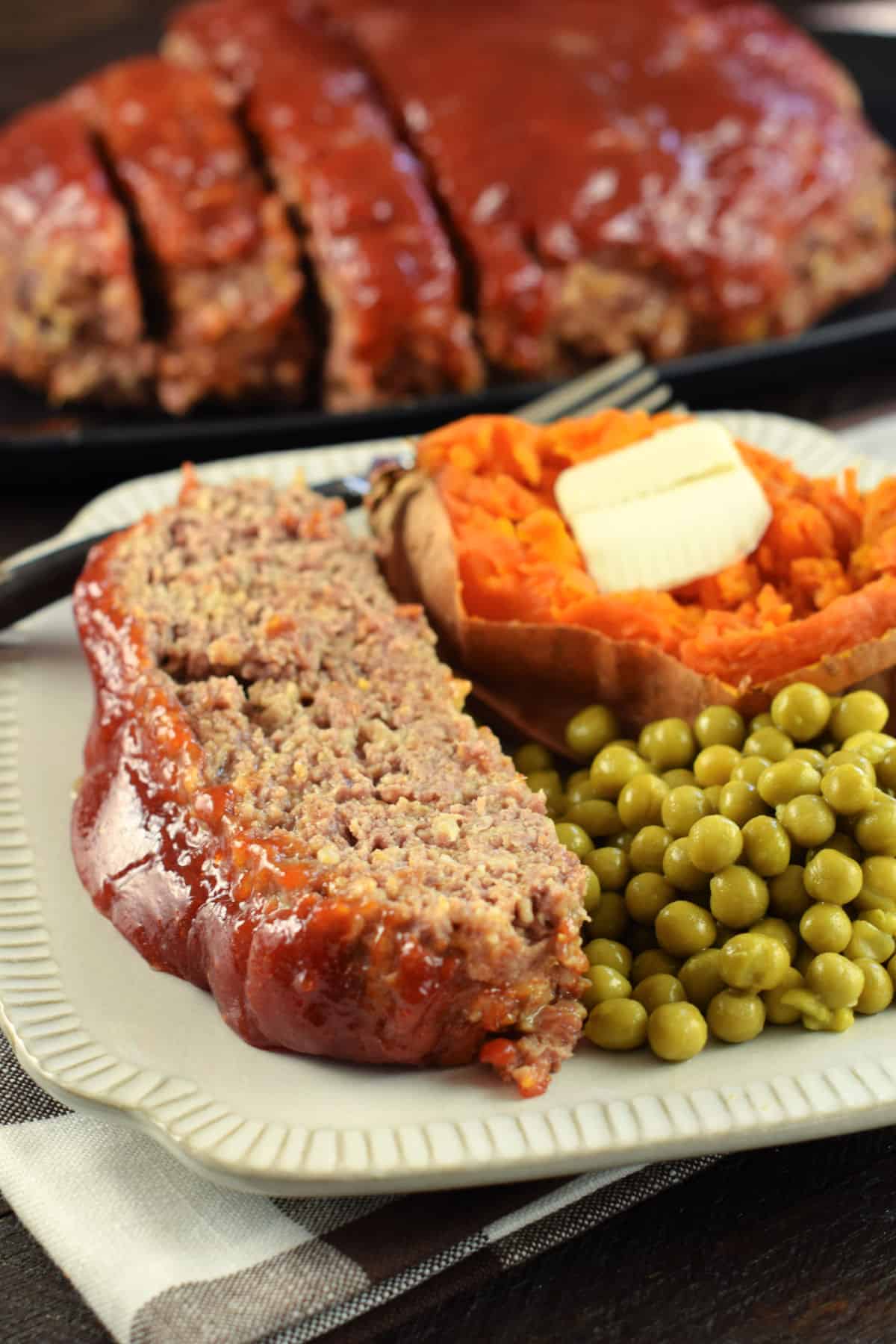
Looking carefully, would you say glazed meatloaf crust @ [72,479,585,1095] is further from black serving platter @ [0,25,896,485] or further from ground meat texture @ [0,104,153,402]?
ground meat texture @ [0,104,153,402]

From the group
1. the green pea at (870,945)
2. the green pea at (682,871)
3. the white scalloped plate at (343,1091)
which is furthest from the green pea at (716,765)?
the white scalloped plate at (343,1091)

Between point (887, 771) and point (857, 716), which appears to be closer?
point (887, 771)

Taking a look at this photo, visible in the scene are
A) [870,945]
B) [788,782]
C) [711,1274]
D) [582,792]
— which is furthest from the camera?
[582,792]

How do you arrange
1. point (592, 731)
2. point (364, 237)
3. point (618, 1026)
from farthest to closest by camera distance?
point (364, 237) → point (592, 731) → point (618, 1026)

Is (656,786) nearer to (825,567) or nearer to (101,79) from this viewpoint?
(825,567)

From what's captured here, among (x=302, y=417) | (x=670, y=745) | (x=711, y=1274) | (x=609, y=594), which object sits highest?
(x=609, y=594)

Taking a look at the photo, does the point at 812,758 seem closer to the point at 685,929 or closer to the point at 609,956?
the point at 685,929

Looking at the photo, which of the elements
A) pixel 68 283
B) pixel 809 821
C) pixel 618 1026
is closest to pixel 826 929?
pixel 809 821

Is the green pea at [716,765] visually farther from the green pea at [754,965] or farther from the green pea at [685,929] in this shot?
the green pea at [754,965]
